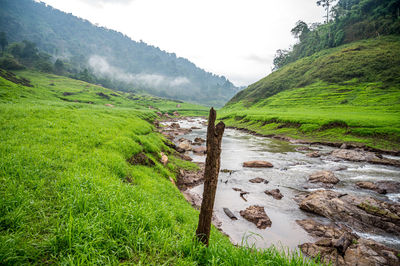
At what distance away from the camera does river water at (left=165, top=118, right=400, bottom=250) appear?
10.8 m

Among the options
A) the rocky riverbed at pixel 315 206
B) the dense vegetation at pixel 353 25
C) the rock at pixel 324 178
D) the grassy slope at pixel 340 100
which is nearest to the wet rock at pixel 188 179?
the rocky riverbed at pixel 315 206

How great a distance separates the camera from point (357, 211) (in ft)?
40.1

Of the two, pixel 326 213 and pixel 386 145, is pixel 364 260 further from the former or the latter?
pixel 386 145

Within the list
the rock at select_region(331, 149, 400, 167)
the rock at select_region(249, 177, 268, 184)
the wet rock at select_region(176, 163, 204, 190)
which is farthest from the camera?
the rock at select_region(331, 149, 400, 167)

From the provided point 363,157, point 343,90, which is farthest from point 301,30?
point 363,157

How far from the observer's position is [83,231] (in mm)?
4449

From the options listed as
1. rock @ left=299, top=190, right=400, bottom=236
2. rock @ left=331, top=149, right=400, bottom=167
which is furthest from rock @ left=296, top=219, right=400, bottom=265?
rock @ left=331, top=149, right=400, bottom=167

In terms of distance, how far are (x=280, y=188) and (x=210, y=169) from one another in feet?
50.1

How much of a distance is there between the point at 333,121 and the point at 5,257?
52056mm

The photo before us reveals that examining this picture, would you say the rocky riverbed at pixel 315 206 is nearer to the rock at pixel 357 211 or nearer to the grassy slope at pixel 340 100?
the rock at pixel 357 211

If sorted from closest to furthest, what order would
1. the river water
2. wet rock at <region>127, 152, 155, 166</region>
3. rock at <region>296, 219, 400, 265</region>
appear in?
rock at <region>296, 219, 400, 265</region>, the river water, wet rock at <region>127, 152, 155, 166</region>

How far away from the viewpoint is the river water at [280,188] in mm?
10812

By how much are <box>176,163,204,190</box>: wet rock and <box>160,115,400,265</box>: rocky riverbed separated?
0.34ft

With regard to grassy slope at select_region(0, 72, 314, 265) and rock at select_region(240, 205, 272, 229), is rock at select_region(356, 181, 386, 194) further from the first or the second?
grassy slope at select_region(0, 72, 314, 265)
